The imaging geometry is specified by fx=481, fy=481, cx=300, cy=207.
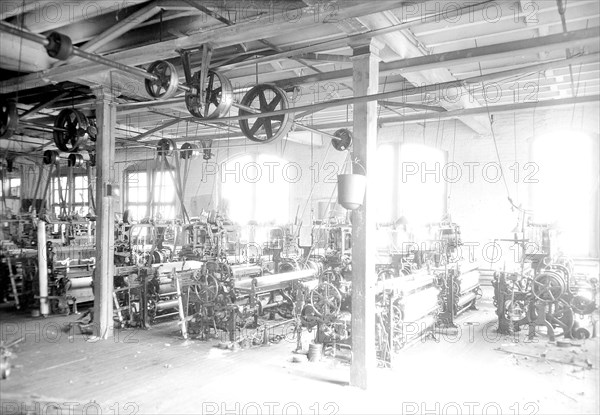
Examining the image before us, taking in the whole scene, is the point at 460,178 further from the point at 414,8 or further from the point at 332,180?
the point at 414,8

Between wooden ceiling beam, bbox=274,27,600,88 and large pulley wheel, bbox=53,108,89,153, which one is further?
large pulley wheel, bbox=53,108,89,153

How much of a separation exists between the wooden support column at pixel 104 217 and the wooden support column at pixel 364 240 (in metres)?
3.76

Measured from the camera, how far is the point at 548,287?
668 cm

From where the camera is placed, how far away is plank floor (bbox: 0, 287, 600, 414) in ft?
14.4

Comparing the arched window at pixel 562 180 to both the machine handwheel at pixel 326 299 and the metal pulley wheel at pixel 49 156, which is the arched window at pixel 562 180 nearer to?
the machine handwheel at pixel 326 299

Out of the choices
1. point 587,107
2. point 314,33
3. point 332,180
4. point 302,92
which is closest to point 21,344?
point 314,33

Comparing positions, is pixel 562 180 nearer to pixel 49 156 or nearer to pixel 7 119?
pixel 49 156

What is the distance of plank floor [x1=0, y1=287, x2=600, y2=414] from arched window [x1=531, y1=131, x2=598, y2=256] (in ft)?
6.11

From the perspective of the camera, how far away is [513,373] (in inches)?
216

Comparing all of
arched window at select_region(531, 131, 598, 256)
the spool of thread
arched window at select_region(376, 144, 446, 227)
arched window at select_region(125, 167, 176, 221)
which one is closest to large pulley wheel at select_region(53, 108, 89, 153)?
the spool of thread

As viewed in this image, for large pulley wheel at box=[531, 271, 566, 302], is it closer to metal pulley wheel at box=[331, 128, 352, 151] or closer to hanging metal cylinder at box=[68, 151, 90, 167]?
metal pulley wheel at box=[331, 128, 352, 151]

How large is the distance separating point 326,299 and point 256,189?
27.7 feet

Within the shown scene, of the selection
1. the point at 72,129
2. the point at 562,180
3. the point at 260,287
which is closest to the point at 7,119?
the point at 72,129

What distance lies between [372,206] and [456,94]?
3440 millimetres
